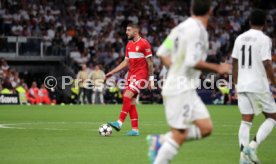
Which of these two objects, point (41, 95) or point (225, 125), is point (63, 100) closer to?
point (41, 95)

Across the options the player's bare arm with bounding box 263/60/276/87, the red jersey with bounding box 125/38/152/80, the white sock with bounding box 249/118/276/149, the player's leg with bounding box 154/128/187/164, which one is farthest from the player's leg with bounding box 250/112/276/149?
the red jersey with bounding box 125/38/152/80

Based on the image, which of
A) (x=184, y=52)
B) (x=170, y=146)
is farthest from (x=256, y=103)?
(x=170, y=146)

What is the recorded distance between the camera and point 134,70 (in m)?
17.4

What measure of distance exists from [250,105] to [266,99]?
287mm

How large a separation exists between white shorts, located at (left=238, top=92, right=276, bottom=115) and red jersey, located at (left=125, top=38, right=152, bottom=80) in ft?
18.6

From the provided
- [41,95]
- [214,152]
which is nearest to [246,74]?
[214,152]

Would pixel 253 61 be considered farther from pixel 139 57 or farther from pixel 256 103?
pixel 139 57

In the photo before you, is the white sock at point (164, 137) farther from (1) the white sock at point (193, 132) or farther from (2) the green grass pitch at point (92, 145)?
(2) the green grass pitch at point (92, 145)

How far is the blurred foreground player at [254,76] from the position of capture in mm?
11758

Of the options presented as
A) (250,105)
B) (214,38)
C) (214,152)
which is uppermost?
(214,38)

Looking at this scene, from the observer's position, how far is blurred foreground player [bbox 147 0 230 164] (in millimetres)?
8961

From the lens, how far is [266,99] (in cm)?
1184

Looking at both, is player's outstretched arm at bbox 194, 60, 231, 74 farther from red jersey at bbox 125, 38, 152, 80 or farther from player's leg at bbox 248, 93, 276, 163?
red jersey at bbox 125, 38, 152, 80

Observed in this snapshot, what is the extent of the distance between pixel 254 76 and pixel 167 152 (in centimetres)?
342
